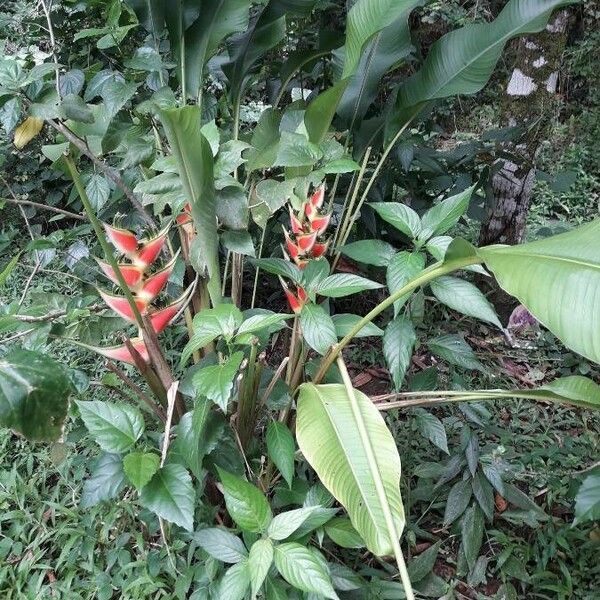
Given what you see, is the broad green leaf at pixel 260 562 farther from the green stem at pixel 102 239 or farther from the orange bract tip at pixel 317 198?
the orange bract tip at pixel 317 198

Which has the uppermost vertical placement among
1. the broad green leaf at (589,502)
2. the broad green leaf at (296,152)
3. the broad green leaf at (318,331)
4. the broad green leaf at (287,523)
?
the broad green leaf at (296,152)

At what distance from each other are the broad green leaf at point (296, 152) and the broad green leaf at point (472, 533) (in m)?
0.76

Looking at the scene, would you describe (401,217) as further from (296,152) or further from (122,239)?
(122,239)

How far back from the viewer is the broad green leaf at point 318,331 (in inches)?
34.7

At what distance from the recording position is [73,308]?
39.7 inches

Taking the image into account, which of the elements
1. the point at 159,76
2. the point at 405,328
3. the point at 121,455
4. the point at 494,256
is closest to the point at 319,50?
the point at 159,76

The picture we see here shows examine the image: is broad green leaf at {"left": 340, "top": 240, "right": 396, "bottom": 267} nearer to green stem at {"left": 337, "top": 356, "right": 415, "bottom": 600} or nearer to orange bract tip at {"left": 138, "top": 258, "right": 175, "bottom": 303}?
green stem at {"left": 337, "top": 356, "right": 415, "bottom": 600}

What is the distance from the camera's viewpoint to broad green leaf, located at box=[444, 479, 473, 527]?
45.9 inches

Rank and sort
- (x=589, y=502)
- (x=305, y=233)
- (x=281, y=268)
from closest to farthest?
(x=589, y=502) < (x=281, y=268) < (x=305, y=233)

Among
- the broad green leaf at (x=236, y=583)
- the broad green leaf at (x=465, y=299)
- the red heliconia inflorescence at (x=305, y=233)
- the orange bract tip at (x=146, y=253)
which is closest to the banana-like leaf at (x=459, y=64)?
the red heliconia inflorescence at (x=305, y=233)

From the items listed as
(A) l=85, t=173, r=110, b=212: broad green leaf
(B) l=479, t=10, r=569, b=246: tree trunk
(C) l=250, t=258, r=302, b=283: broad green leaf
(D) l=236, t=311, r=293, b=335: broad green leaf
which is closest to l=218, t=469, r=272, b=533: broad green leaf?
(D) l=236, t=311, r=293, b=335: broad green leaf

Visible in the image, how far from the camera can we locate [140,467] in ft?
2.69

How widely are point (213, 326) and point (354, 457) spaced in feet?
0.91

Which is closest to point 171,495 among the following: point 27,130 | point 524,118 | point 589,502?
point 589,502
